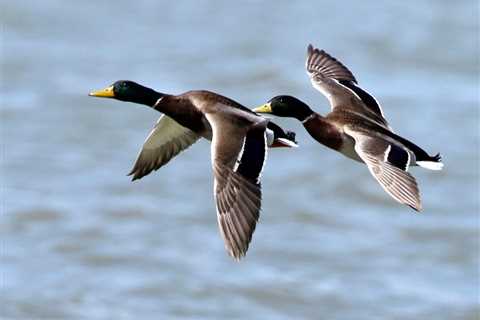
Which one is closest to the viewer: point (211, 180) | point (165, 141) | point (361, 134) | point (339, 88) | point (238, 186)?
point (238, 186)

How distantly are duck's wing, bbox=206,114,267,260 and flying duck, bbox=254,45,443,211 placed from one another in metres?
1.01

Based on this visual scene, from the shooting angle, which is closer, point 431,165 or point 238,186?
point 238,186

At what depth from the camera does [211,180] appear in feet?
70.8

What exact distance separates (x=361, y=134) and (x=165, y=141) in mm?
1615

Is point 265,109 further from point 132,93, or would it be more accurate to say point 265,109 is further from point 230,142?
point 230,142

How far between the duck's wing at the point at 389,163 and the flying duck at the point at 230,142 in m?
0.54

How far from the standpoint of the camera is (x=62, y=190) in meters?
21.2

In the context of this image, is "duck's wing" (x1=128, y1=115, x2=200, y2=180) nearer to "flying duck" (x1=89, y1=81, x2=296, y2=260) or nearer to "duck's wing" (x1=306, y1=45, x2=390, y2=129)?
"flying duck" (x1=89, y1=81, x2=296, y2=260)

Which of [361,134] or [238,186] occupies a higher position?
[361,134]

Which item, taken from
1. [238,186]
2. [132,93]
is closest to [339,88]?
[132,93]

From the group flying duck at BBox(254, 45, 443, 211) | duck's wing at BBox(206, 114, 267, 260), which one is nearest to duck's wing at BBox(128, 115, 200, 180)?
flying duck at BBox(254, 45, 443, 211)

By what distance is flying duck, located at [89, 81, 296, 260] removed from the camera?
976 cm

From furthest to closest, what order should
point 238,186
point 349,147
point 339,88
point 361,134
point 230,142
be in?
point 339,88 → point 349,147 → point 361,134 → point 230,142 → point 238,186

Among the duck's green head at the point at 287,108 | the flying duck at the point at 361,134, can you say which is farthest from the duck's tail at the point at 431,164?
the duck's green head at the point at 287,108
